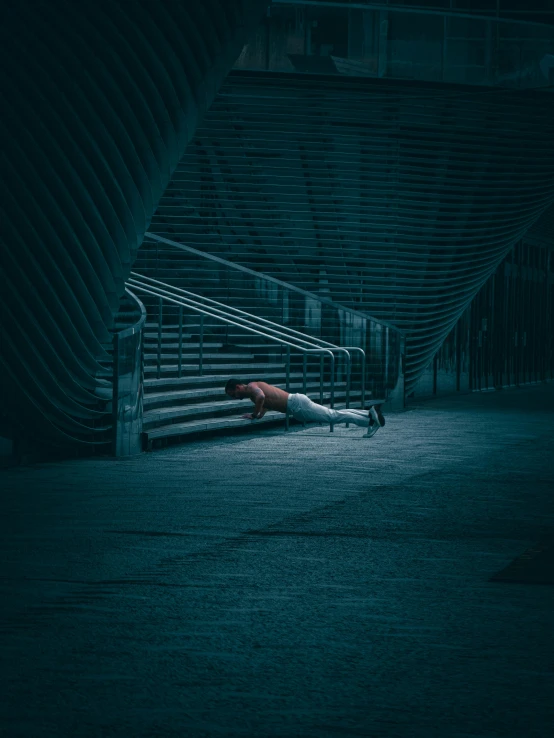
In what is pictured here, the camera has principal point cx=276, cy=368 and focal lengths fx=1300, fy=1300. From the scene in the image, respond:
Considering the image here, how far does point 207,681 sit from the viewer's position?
461cm

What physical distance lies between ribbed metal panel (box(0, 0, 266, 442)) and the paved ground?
148 cm

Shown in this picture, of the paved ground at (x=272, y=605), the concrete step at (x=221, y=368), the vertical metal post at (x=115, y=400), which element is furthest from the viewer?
the concrete step at (x=221, y=368)

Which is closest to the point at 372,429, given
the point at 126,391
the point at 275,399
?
the point at 275,399

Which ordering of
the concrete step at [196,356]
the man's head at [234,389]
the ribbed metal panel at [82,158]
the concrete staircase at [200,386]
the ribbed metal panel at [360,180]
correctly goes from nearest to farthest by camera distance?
the ribbed metal panel at [82,158] → the concrete staircase at [200,386] → the man's head at [234,389] → the concrete step at [196,356] → the ribbed metal panel at [360,180]

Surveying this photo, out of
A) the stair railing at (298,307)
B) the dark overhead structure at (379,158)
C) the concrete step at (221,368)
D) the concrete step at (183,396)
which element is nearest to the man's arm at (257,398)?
the concrete step at (183,396)

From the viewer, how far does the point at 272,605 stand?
19.5ft

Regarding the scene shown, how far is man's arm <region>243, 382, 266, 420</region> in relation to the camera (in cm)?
1545

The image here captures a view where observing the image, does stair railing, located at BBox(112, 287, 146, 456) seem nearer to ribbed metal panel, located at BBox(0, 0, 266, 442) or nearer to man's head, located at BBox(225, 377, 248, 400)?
ribbed metal panel, located at BBox(0, 0, 266, 442)

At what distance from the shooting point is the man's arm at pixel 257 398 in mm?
15445

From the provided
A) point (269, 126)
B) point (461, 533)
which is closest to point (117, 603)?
point (461, 533)

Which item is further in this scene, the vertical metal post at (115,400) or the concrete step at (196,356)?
the concrete step at (196,356)

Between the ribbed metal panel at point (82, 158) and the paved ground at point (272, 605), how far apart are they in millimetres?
1479

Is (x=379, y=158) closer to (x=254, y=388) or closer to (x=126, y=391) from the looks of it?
(x=254, y=388)

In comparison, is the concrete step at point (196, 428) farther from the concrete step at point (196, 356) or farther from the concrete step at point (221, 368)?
the concrete step at point (196, 356)
